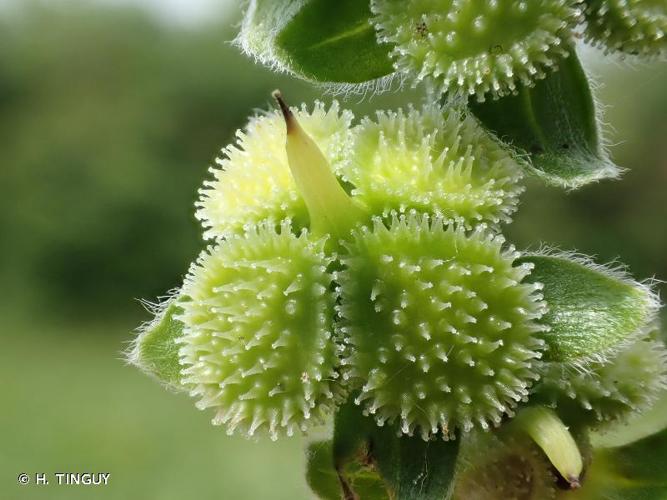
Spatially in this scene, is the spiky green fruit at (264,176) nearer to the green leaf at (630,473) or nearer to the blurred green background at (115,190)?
the green leaf at (630,473)

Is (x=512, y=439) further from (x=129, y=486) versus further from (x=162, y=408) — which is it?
(x=162, y=408)

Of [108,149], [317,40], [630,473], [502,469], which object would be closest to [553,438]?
[502,469]

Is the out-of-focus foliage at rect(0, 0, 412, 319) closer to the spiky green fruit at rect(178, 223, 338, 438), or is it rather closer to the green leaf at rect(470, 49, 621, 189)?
the green leaf at rect(470, 49, 621, 189)

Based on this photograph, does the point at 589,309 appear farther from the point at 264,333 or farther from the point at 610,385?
the point at 264,333

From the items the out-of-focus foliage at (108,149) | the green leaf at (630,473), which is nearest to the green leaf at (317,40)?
the green leaf at (630,473)

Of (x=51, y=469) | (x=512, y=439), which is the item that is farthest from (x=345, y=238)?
(x=51, y=469)
